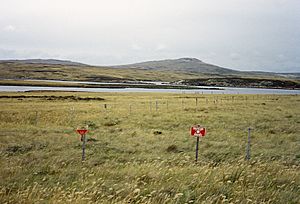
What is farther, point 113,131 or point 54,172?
point 113,131

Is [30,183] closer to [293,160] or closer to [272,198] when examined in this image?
[272,198]

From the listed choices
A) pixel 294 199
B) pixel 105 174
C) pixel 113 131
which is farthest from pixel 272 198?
pixel 113 131

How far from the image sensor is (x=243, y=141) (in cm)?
1733

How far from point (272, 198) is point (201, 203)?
1.85 metres

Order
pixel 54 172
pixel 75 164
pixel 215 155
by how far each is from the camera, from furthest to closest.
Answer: pixel 215 155 < pixel 75 164 < pixel 54 172

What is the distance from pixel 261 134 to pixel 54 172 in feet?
47.5

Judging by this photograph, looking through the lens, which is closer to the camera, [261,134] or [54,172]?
[54,172]

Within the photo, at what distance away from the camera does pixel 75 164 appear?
1113 cm

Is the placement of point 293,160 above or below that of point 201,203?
below

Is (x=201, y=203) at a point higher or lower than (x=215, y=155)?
higher

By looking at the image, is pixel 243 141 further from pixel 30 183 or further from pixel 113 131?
pixel 30 183

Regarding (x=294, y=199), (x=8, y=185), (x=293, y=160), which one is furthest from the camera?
(x=293, y=160)

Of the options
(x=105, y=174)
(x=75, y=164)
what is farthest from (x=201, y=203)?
(x=75, y=164)

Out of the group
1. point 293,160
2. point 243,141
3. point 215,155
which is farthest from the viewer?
point 243,141
